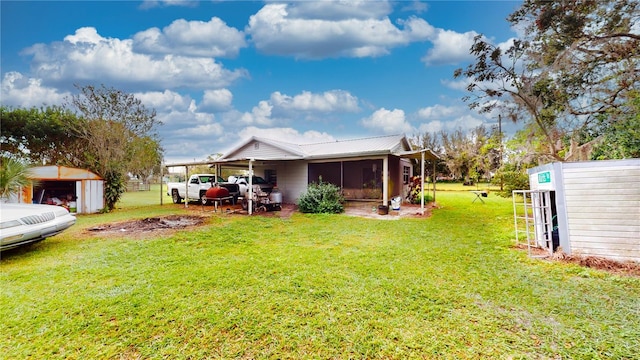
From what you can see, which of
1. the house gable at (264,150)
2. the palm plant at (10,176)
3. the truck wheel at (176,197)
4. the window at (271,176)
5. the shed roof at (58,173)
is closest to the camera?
the palm plant at (10,176)

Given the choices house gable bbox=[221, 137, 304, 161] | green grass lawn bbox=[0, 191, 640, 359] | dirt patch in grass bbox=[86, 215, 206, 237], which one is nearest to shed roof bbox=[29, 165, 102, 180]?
dirt patch in grass bbox=[86, 215, 206, 237]

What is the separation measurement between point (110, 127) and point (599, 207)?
16720 millimetres

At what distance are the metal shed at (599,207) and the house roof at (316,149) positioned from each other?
6.59 metres

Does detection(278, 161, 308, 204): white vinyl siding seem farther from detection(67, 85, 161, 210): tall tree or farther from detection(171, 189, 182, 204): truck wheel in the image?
detection(67, 85, 161, 210): tall tree

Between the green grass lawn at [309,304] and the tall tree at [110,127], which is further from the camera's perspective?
the tall tree at [110,127]

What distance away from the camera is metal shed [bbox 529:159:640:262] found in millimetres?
4492

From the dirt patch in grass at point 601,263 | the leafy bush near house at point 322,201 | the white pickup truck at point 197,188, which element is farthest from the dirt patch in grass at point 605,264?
the white pickup truck at point 197,188

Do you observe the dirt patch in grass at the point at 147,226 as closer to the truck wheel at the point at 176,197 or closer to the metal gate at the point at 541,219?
the truck wheel at the point at 176,197

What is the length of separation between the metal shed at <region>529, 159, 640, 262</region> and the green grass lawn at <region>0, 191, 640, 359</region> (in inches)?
25.7

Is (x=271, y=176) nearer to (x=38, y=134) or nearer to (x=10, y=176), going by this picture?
(x=10, y=176)

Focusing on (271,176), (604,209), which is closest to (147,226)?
(271,176)

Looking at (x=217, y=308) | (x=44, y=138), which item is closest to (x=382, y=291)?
(x=217, y=308)

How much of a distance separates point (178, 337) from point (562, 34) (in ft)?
41.7

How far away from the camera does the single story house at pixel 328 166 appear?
1321cm
